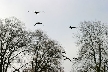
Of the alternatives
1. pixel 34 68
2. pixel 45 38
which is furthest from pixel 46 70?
pixel 45 38

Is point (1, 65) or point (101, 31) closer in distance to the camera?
point (1, 65)

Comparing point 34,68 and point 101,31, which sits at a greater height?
point 101,31

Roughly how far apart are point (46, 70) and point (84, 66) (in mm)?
5899

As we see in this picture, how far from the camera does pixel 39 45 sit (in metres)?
33.3

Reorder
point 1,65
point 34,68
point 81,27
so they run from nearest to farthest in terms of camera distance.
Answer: point 1,65 < point 81,27 < point 34,68

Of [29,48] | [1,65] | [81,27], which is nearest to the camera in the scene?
[1,65]

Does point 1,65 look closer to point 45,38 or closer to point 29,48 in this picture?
point 29,48

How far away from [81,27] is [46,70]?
26.4ft

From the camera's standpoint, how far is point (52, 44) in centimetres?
3384

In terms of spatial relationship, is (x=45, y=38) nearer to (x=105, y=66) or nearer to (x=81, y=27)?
(x=81, y=27)

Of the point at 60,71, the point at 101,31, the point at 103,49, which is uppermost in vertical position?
the point at 101,31

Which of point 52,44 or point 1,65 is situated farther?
point 52,44

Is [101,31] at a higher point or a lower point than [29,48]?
higher

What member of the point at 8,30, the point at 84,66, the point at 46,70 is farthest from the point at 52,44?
the point at 8,30
